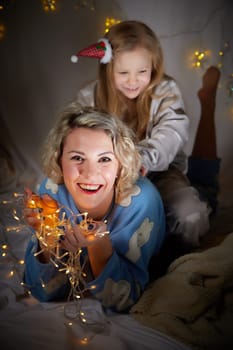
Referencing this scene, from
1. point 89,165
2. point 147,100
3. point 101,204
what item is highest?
point 147,100

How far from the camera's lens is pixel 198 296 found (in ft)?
3.28

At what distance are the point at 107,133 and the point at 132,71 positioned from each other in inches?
6.5

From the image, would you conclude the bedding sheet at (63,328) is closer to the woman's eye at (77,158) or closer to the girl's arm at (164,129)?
the woman's eye at (77,158)

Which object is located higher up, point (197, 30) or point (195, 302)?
point (197, 30)

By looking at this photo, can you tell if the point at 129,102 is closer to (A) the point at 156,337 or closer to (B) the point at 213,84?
(B) the point at 213,84

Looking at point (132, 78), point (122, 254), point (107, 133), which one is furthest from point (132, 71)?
point (122, 254)

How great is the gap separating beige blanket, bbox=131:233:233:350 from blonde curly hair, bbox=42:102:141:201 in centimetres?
25

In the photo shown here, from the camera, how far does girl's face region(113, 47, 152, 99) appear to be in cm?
100

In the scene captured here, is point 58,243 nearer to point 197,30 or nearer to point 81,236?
point 81,236

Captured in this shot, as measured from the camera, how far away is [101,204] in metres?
1.01

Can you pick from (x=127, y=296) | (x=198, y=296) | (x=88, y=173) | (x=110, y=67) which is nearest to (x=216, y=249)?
(x=198, y=296)

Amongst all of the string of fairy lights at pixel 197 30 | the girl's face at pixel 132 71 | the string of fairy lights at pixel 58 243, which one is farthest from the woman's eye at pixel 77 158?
the string of fairy lights at pixel 197 30

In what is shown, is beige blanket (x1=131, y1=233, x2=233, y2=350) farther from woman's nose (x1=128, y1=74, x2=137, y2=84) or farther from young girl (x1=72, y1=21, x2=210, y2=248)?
woman's nose (x1=128, y1=74, x2=137, y2=84)

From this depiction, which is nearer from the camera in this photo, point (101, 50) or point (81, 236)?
point (81, 236)
